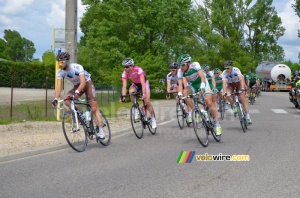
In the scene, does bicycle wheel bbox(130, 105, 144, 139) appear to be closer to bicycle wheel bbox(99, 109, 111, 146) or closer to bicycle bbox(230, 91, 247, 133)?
bicycle wheel bbox(99, 109, 111, 146)

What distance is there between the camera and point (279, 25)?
71375 mm

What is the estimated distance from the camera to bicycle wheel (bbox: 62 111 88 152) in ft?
29.7

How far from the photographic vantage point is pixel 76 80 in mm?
9562

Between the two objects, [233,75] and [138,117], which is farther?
[233,75]

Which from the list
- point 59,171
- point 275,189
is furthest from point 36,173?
point 275,189

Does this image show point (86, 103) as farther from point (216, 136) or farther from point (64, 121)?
point (216, 136)

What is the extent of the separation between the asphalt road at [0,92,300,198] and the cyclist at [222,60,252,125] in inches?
75.9

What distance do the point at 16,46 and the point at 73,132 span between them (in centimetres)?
16095

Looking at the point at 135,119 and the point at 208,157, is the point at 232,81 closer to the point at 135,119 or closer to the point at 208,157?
the point at 135,119

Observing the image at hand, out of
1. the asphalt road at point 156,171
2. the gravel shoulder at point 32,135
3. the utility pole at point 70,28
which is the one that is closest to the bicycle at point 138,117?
the asphalt road at point 156,171

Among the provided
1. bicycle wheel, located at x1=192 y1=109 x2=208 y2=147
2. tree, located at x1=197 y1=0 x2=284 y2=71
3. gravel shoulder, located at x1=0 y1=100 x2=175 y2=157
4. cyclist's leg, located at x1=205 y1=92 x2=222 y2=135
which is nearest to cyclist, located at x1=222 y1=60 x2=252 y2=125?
cyclist's leg, located at x1=205 y1=92 x2=222 y2=135

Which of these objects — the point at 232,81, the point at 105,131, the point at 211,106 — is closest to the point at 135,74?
the point at 105,131

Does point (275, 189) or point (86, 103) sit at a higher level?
point (86, 103)

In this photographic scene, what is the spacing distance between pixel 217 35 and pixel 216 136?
191 feet
